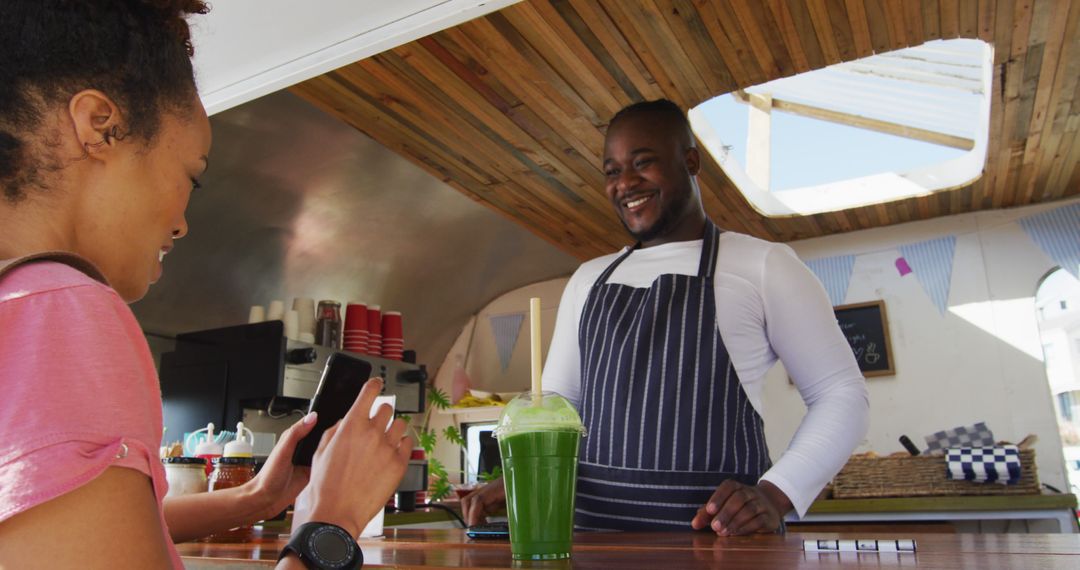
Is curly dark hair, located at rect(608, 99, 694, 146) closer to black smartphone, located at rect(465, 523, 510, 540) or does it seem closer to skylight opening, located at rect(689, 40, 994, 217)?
black smartphone, located at rect(465, 523, 510, 540)

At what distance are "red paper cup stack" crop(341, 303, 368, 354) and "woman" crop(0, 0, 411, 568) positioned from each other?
3.03 meters

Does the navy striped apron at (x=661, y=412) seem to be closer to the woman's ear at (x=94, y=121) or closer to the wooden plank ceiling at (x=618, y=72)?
the woman's ear at (x=94, y=121)

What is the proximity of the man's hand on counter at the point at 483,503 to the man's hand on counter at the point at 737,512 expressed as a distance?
0.40m

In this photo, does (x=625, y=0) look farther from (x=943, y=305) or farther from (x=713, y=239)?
(x=943, y=305)

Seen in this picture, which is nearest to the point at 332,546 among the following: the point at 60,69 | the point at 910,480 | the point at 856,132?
the point at 60,69

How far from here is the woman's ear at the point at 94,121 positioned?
0.64m

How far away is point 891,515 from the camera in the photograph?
11.5ft

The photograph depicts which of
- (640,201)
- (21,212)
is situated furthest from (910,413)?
(21,212)

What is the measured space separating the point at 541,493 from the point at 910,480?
3.18 meters

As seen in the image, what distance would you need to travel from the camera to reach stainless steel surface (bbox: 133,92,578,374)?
3.12 m

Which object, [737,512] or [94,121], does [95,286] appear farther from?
[737,512]

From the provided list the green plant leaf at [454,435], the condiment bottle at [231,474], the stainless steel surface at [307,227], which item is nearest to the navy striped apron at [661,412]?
the condiment bottle at [231,474]

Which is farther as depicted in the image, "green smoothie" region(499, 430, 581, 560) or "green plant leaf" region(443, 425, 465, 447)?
"green plant leaf" region(443, 425, 465, 447)

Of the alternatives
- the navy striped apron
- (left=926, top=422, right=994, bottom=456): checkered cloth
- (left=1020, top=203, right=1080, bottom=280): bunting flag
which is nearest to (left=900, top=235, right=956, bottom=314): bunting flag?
(left=1020, top=203, right=1080, bottom=280): bunting flag
